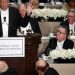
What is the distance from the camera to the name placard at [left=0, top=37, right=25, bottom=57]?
409 centimetres

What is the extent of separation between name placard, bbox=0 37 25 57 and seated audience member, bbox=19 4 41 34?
180 centimetres

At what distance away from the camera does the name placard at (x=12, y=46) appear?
161 inches

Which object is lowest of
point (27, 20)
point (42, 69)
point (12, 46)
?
point (42, 69)

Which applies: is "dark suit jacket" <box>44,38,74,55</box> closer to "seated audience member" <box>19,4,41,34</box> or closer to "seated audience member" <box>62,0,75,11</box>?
"seated audience member" <box>19,4,41,34</box>

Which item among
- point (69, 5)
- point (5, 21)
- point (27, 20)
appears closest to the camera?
point (5, 21)

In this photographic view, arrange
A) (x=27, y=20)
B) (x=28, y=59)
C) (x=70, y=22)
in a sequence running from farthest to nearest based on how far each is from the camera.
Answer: (x=70, y=22), (x=27, y=20), (x=28, y=59)

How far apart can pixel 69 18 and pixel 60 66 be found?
2022mm

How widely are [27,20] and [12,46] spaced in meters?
2.10

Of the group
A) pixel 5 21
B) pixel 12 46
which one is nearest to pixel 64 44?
pixel 5 21

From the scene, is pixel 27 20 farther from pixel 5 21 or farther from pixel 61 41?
pixel 5 21

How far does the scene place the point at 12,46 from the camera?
4109 millimetres

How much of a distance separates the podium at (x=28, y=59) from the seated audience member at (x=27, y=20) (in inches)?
66.3

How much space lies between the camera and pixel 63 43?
5.57 metres

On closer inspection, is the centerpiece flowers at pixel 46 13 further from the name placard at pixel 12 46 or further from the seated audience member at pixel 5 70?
the seated audience member at pixel 5 70
